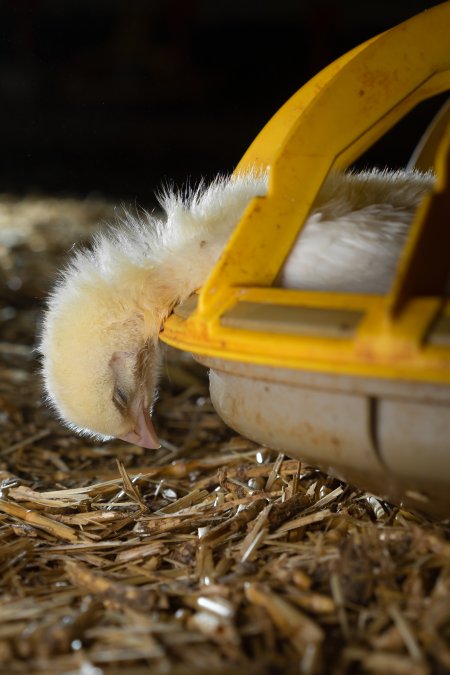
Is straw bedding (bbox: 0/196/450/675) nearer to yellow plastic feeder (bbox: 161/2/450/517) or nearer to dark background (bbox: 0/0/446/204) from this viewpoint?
Answer: yellow plastic feeder (bbox: 161/2/450/517)

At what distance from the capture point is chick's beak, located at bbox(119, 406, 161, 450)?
153 centimetres

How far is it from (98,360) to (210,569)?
410mm

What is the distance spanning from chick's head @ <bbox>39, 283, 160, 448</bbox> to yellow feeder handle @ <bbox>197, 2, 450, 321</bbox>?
29 centimetres

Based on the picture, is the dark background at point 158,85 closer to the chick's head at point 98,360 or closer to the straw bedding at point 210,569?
the straw bedding at point 210,569

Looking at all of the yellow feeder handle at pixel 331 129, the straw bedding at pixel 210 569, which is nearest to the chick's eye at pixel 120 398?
the straw bedding at pixel 210 569

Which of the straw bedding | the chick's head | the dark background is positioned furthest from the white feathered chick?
the dark background

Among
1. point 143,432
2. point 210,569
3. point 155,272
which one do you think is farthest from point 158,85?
point 210,569

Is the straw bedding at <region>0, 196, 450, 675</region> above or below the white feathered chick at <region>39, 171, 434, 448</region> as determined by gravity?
below

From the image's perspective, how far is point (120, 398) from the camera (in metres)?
1.49

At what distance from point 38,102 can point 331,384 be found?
6278 millimetres

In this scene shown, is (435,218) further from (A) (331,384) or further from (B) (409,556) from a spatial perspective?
(B) (409,556)

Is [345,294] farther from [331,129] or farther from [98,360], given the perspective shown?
[98,360]

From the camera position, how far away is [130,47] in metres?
6.84

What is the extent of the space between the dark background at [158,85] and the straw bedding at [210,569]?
4.50 meters
